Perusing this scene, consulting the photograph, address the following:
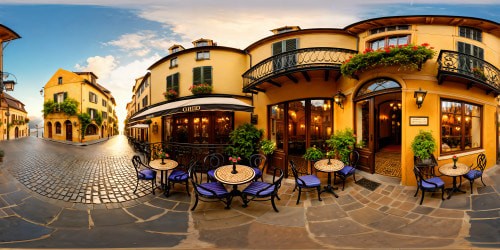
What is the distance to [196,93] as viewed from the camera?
11.5 meters

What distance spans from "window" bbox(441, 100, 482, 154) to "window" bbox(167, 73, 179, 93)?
1265cm

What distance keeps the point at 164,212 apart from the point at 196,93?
25.0 ft

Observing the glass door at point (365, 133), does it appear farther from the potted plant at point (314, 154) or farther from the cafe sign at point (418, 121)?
the potted plant at point (314, 154)

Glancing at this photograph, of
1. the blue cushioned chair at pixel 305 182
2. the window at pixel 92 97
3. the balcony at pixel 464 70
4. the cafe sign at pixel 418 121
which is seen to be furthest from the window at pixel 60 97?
the balcony at pixel 464 70

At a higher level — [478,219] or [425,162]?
[425,162]

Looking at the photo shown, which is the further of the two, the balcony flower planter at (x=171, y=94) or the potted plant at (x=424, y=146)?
the balcony flower planter at (x=171, y=94)

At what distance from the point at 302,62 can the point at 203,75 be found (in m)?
5.97

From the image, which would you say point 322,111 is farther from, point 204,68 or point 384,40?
point 204,68

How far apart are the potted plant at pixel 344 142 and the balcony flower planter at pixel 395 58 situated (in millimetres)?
2156

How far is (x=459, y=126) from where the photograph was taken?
761cm

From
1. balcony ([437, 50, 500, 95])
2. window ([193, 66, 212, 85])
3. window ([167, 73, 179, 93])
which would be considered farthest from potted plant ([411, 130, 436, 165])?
window ([167, 73, 179, 93])

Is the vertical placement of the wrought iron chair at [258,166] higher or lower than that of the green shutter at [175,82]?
lower

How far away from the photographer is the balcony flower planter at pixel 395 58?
247 inches

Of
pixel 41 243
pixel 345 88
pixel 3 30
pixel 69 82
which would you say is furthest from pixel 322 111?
pixel 69 82
